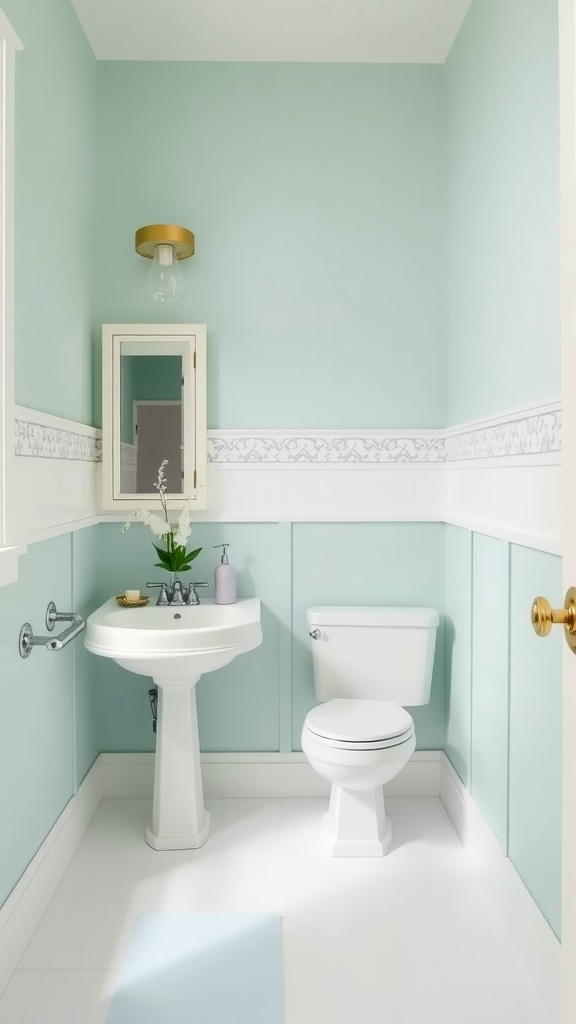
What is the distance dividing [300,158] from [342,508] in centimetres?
126

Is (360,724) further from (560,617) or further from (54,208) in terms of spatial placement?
(54,208)

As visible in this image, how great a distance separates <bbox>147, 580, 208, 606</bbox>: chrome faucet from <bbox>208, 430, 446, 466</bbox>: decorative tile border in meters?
0.46

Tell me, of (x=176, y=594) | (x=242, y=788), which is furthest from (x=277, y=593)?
(x=242, y=788)

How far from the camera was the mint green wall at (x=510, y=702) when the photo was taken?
60.7 inches

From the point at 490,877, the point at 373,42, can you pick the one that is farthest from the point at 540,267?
the point at 490,877

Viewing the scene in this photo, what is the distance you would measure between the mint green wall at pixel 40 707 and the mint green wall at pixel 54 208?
0.46m

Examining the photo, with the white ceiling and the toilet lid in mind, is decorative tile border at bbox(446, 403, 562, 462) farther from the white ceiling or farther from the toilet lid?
the white ceiling

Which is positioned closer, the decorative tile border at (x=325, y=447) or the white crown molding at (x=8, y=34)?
the white crown molding at (x=8, y=34)

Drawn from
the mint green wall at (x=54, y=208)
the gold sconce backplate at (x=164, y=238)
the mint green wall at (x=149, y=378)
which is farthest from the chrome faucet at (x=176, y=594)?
the gold sconce backplate at (x=164, y=238)

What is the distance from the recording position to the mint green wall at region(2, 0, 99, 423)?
1.78 meters

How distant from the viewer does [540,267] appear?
1.64 meters

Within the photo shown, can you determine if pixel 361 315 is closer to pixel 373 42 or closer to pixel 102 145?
pixel 373 42

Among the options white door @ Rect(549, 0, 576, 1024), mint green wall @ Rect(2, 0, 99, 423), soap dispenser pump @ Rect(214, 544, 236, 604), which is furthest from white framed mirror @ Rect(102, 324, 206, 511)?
white door @ Rect(549, 0, 576, 1024)

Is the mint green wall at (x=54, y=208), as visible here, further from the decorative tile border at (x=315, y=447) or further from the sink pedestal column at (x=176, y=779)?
the sink pedestal column at (x=176, y=779)
